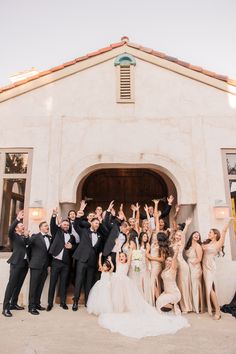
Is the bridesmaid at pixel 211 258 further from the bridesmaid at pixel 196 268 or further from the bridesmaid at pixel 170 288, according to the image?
the bridesmaid at pixel 170 288

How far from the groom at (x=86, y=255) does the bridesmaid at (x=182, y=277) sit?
177 cm

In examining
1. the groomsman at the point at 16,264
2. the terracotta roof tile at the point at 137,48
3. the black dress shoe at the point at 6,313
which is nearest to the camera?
the black dress shoe at the point at 6,313

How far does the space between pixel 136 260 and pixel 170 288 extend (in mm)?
883

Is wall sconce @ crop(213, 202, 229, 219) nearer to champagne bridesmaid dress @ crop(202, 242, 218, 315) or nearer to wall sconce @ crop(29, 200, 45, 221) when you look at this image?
champagne bridesmaid dress @ crop(202, 242, 218, 315)

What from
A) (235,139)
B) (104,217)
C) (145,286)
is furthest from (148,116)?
(145,286)

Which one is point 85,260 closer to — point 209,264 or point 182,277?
point 182,277

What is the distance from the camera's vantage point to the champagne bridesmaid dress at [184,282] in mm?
5523

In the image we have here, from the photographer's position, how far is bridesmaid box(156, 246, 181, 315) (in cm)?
521

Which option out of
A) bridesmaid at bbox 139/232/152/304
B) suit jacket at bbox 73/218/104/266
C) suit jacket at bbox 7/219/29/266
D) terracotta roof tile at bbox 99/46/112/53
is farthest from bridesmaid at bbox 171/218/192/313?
terracotta roof tile at bbox 99/46/112/53

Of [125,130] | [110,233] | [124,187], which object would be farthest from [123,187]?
[110,233]

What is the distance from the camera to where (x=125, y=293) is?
A: 523 cm

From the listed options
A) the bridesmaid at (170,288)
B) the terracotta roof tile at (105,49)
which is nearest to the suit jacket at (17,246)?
the bridesmaid at (170,288)

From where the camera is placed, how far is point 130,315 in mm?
4848

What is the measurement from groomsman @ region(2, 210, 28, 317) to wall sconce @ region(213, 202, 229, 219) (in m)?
4.46
